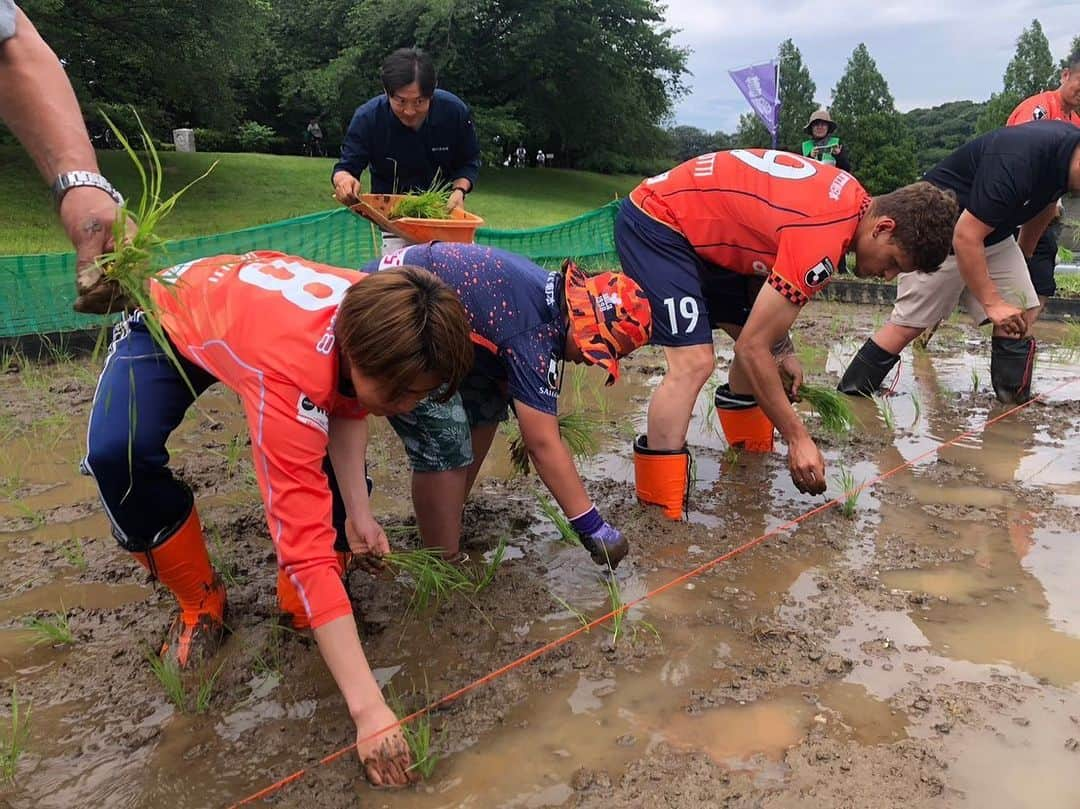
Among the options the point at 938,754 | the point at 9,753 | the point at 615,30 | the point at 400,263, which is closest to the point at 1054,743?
the point at 938,754

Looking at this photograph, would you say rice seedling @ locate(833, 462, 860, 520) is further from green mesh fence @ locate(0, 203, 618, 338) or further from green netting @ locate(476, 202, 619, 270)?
green netting @ locate(476, 202, 619, 270)

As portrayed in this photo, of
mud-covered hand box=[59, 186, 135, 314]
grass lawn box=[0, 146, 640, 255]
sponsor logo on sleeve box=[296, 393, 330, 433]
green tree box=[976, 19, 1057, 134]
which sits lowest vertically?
grass lawn box=[0, 146, 640, 255]

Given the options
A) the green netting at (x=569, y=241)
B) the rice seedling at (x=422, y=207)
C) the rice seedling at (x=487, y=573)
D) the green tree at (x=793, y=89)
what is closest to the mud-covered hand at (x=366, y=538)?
the rice seedling at (x=487, y=573)

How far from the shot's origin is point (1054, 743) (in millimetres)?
1780

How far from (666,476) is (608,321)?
36.8 inches

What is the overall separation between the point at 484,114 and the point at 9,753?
89.4 ft

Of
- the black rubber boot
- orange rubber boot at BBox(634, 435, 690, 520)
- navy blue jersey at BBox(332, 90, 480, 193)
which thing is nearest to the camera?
orange rubber boot at BBox(634, 435, 690, 520)

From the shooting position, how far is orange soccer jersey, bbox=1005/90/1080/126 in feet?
16.3

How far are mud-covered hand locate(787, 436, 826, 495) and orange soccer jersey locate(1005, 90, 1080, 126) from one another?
3.24 meters

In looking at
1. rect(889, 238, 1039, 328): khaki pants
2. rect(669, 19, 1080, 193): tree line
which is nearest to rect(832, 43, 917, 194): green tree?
rect(669, 19, 1080, 193): tree line

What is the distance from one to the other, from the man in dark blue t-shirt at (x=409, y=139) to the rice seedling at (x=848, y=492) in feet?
7.30

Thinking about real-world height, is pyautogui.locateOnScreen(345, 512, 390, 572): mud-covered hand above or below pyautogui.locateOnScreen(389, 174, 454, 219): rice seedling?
below

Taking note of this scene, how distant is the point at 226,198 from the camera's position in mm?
15727

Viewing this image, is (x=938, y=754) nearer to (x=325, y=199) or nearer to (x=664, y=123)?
(x=325, y=199)
